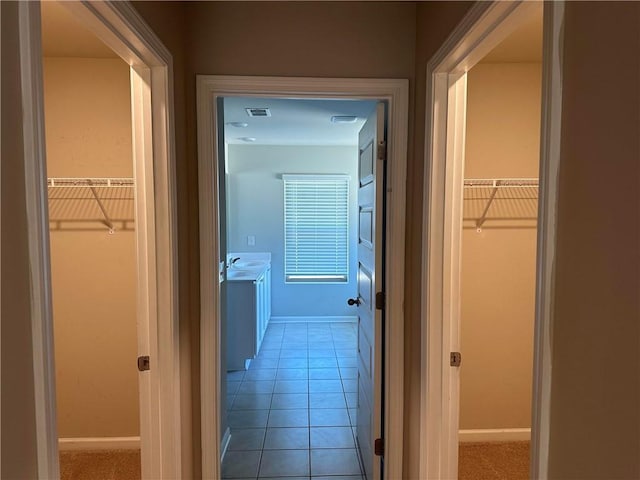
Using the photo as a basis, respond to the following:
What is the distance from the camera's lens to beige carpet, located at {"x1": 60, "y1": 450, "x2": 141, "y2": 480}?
8.06ft

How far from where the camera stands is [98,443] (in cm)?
265

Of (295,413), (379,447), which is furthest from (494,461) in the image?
(295,413)

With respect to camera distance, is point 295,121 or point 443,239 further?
point 295,121

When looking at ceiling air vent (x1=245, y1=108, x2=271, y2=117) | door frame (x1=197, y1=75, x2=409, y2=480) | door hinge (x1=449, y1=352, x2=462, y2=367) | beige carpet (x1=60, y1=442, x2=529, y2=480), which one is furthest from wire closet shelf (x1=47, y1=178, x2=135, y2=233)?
door hinge (x1=449, y1=352, x2=462, y2=367)

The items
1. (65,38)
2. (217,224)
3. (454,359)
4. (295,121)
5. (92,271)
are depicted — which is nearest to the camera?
(454,359)

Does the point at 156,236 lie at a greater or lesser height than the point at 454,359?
greater

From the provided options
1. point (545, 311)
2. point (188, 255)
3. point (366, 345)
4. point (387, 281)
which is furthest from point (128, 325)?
point (545, 311)

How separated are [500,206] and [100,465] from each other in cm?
300

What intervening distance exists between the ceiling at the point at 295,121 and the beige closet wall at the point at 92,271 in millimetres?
846

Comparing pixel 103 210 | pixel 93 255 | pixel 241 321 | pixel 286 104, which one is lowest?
pixel 241 321

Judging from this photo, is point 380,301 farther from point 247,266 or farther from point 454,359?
point 247,266

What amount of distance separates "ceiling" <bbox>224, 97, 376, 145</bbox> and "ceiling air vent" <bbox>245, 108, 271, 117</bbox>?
42 mm

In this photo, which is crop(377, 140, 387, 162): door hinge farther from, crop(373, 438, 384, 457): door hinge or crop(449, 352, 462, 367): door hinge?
crop(373, 438, 384, 457): door hinge

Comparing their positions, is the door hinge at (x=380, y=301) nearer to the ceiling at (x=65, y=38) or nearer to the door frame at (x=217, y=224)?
the door frame at (x=217, y=224)
